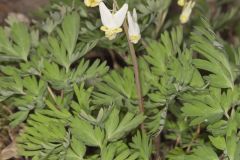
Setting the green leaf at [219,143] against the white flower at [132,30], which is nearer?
the green leaf at [219,143]

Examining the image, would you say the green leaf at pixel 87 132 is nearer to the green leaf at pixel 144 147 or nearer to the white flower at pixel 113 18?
the green leaf at pixel 144 147

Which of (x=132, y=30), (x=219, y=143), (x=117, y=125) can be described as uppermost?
(x=132, y=30)

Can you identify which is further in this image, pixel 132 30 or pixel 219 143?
pixel 132 30

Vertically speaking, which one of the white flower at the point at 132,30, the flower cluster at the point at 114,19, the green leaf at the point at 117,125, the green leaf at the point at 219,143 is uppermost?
the flower cluster at the point at 114,19

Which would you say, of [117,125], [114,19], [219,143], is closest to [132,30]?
[114,19]

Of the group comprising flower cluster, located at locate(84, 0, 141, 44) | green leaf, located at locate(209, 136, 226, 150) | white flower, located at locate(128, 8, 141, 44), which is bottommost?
green leaf, located at locate(209, 136, 226, 150)

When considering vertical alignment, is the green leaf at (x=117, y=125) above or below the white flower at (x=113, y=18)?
below

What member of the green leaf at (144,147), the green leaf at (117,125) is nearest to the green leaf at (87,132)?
the green leaf at (117,125)

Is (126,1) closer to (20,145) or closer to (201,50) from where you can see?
(201,50)

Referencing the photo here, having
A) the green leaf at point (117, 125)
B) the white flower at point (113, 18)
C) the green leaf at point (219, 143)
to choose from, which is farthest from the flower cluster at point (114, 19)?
the green leaf at point (219, 143)

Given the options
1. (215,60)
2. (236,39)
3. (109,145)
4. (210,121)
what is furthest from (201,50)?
(236,39)

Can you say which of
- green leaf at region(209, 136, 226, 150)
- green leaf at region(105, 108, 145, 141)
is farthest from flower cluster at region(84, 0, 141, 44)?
green leaf at region(209, 136, 226, 150)

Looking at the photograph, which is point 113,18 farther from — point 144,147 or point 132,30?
point 144,147

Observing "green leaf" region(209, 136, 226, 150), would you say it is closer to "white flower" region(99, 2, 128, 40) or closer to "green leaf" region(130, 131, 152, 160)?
"green leaf" region(130, 131, 152, 160)
